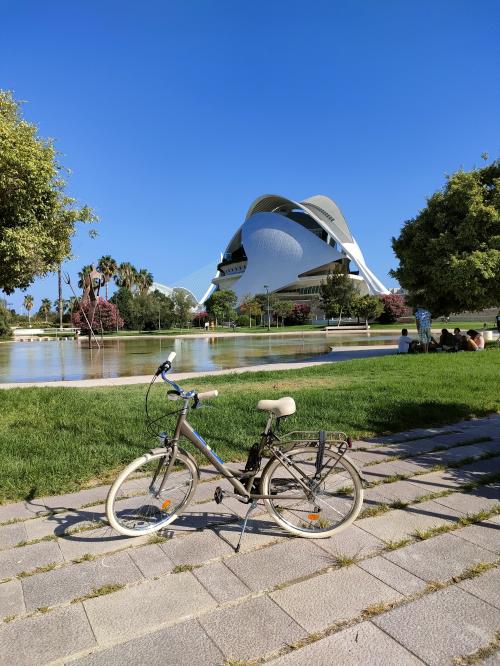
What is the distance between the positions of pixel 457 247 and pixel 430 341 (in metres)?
3.39

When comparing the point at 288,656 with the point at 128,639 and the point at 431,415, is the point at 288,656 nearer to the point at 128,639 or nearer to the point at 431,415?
the point at 128,639

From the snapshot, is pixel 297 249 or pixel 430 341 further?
pixel 297 249

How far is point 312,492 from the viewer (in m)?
3.22

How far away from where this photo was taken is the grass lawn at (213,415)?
4.51 metres

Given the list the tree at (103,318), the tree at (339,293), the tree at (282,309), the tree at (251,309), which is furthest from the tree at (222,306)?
the tree at (103,318)

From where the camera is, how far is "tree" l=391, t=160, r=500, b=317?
1540 centimetres

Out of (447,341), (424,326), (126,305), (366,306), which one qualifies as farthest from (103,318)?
(424,326)

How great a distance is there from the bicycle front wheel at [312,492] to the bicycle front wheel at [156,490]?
567 millimetres

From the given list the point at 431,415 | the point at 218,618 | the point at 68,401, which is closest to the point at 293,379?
the point at 431,415

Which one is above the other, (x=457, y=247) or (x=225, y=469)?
(x=457, y=247)

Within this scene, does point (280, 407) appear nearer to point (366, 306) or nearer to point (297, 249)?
point (366, 306)

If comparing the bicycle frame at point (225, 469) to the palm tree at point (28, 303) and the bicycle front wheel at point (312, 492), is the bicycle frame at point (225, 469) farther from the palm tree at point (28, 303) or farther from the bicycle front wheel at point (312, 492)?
the palm tree at point (28, 303)

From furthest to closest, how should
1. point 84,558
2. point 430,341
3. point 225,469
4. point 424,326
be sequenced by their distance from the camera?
point 430,341 → point 424,326 → point 225,469 → point 84,558

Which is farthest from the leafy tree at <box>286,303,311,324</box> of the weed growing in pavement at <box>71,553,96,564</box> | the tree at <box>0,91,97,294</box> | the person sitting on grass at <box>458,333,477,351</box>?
the weed growing in pavement at <box>71,553,96,564</box>
